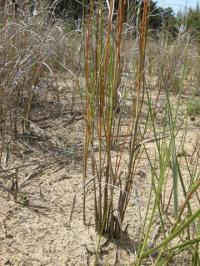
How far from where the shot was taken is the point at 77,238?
1.36m

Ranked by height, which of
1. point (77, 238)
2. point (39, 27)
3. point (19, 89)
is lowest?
point (77, 238)

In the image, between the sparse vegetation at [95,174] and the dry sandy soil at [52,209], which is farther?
the dry sandy soil at [52,209]

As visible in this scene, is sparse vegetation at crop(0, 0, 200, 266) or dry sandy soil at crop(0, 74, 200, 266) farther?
dry sandy soil at crop(0, 74, 200, 266)

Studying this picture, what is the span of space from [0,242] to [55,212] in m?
0.24

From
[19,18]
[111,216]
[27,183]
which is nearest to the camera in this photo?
[111,216]

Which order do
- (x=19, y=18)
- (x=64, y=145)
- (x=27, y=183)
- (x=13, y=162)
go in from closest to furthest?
1. (x=27, y=183)
2. (x=13, y=162)
3. (x=64, y=145)
4. (x=19, y=18)

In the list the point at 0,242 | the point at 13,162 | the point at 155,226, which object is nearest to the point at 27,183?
the point at 13,162

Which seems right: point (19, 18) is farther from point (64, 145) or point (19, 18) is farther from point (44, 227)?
point (44, 227)

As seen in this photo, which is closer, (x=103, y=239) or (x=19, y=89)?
(x=103, y=239)

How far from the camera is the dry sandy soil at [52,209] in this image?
1.28 m

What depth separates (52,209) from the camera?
5.02 feet

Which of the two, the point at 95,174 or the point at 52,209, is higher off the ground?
the point at 95,174

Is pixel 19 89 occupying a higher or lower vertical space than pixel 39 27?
lower

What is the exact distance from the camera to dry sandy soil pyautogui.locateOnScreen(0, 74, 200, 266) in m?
1.28
